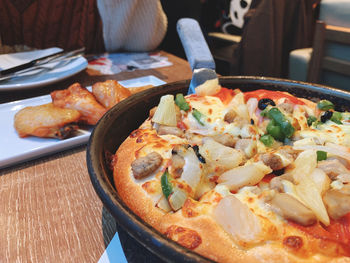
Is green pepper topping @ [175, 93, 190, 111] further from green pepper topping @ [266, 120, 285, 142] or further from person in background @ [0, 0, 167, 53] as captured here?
person in background @ [0, 0, 167, 53]

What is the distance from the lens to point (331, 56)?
2.86 m

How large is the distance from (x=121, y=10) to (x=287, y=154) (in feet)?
6.65

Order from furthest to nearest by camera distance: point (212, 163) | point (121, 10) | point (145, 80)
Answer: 1. point (121, 10)
2. point (145, 80)
3. point (212, 163)

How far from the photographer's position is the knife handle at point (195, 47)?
1.06 metres

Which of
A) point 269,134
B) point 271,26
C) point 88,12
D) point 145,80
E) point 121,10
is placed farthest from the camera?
point 271,26

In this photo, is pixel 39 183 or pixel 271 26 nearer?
pixel 39 183

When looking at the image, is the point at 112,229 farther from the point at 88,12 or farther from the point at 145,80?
the point at 88,12

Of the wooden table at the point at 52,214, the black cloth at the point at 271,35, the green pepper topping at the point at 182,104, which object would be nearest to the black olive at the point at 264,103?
the green pepper topping at the point at 182,104

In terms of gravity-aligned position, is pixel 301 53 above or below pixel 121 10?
below

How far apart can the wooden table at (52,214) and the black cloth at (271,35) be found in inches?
106

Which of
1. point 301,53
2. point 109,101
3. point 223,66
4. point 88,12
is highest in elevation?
point 88,12

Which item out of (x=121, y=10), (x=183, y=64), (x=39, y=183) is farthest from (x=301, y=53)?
(x=39, y=183)

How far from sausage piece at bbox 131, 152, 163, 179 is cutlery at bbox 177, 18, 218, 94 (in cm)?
44

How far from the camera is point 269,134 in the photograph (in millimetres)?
839
